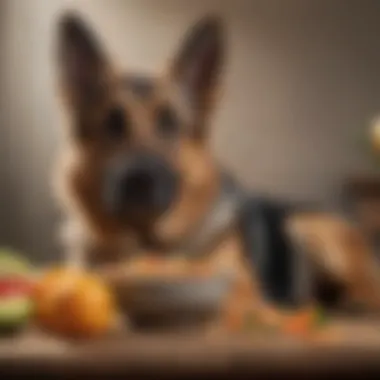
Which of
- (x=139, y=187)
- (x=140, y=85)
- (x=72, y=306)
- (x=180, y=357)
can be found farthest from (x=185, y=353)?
(x=140, y=85)

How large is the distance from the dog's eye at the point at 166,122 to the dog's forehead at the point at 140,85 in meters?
0.03

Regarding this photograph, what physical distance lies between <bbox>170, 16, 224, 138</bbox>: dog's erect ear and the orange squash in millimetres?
328

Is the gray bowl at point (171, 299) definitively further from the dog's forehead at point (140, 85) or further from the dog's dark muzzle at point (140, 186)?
the dog's forehead at point (140, 85)

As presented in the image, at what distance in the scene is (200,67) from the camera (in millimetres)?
1126

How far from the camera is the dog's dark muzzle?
3.41 feet

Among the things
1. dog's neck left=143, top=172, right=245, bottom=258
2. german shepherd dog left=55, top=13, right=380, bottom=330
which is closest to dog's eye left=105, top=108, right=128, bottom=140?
german shepherd dog left=55, top=13, right=380, bottom=330

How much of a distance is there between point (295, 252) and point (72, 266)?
0.27 m

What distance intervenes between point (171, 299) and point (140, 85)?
339mm

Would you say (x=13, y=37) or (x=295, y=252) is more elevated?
(x=13, y=37)

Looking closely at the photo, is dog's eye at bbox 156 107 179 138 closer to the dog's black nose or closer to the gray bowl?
the dog's black nose

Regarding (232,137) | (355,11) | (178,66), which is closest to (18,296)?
(178,66)

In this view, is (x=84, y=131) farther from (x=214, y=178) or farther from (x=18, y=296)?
(x=18, y=296)

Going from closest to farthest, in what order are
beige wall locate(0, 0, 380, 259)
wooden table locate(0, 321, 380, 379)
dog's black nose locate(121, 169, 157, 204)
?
wooden table locate(0, 321, 380, 379), dog's black nose locate(121, 169, 157, 204), beige wall locate(0, 0, 380, 259)

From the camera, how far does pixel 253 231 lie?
1114mm
